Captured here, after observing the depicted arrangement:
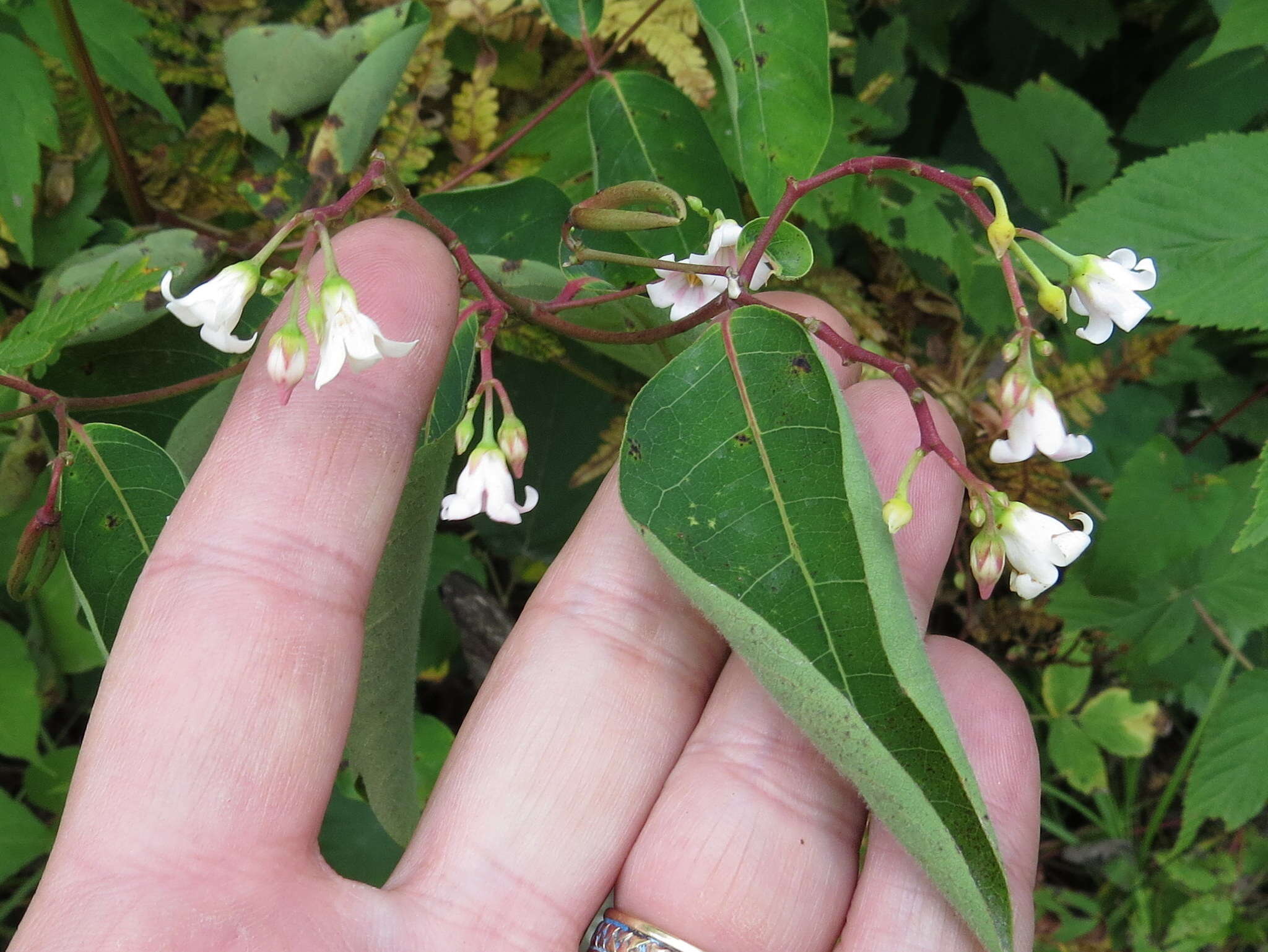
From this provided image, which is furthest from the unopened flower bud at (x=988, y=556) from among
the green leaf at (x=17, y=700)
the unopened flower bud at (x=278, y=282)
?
the green leaf at (x=17, y=700)

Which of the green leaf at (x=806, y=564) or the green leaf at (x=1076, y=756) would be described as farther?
the green leaf at (x=1076, y=756)

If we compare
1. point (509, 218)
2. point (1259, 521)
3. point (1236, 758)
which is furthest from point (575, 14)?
point (1236, 758)

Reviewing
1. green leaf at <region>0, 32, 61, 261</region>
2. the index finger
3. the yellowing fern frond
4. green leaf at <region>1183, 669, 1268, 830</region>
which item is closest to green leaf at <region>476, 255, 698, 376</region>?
the index finger

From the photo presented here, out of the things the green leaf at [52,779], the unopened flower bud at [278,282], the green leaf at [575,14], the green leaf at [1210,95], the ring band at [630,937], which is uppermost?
the green leaf at [575,14]

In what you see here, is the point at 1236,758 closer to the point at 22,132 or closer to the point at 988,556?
the point at 988,556

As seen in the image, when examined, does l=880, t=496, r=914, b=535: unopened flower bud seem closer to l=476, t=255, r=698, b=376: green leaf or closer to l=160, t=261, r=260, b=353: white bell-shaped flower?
l=476, t=255, r=698, b=376: green leaf

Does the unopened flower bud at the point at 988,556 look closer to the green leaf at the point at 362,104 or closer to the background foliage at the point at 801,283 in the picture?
the background foliage at the point at 801,283
